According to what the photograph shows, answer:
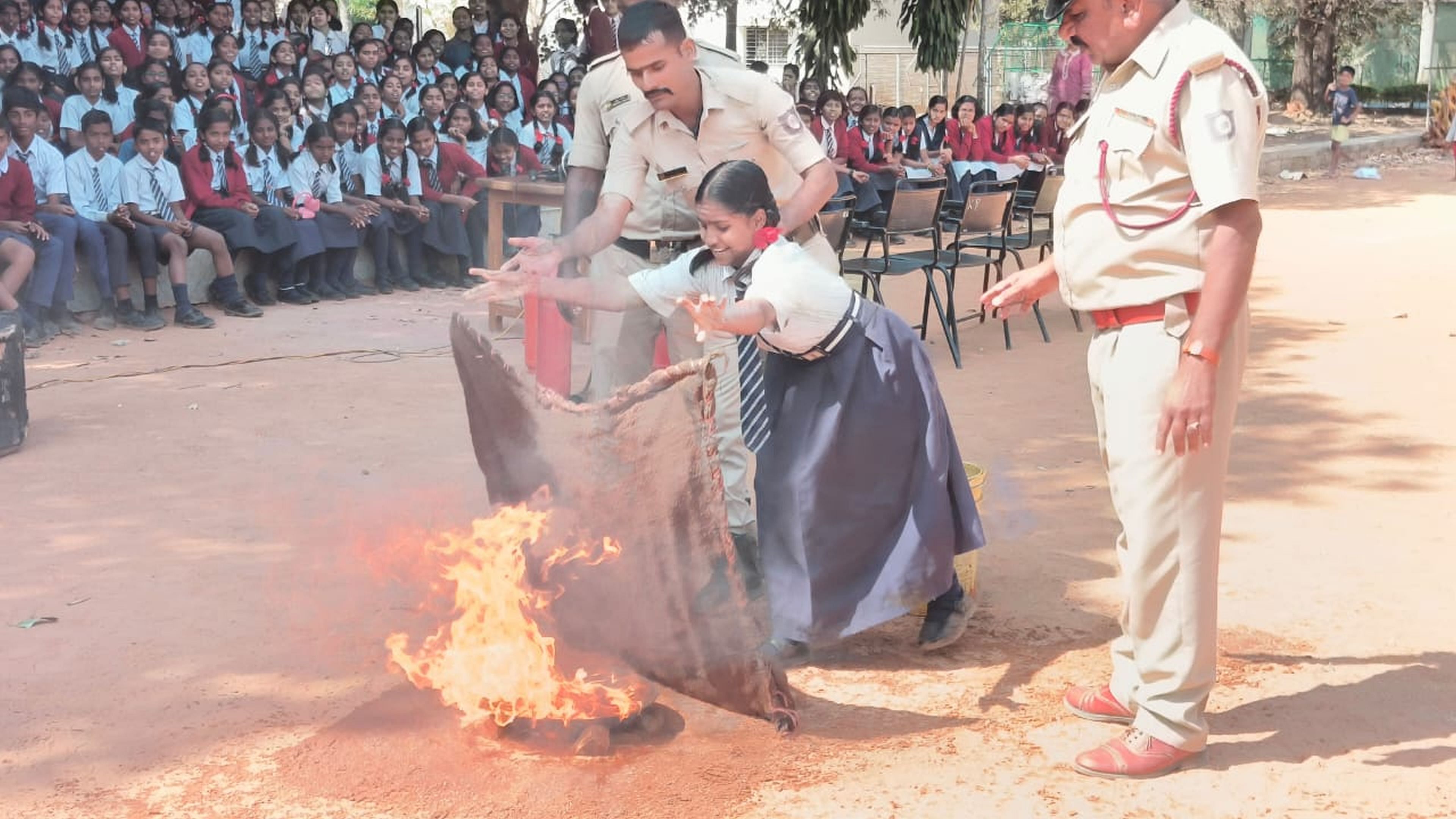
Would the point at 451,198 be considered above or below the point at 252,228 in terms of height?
above

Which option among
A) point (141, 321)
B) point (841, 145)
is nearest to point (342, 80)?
point (141, 321)

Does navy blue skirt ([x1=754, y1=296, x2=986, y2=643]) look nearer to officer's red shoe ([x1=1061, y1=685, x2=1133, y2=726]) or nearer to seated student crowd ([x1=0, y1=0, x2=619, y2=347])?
officer's red shoe ([x1=1061, y1=685, x2=1133, y2=726])

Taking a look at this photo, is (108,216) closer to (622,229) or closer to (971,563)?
(622,229)

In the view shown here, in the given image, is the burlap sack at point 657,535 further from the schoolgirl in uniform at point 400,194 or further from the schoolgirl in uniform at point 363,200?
the schoolgirl in uniform at point 400,194

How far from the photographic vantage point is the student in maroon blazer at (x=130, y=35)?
10438mm

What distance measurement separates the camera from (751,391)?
160 inches

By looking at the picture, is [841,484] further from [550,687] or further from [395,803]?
[395,803]

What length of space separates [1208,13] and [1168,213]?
26.6 m

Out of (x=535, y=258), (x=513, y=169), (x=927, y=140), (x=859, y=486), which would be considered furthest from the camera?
(x=927, y=140)

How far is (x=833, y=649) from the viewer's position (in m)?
4.04

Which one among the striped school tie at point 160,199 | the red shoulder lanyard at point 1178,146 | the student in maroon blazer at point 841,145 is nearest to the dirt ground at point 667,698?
the red shoulder lanyard at point 1178,146

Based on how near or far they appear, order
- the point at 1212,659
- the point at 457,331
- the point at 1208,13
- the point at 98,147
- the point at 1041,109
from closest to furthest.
Result: the point at 1212,659 < the point at 457,331 < the point at 98,147 < the point at 1041,109 < the point at 1208,13

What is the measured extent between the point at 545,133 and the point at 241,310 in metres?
3.83

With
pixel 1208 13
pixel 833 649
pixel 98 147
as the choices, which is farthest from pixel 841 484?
pixel 1208 13
